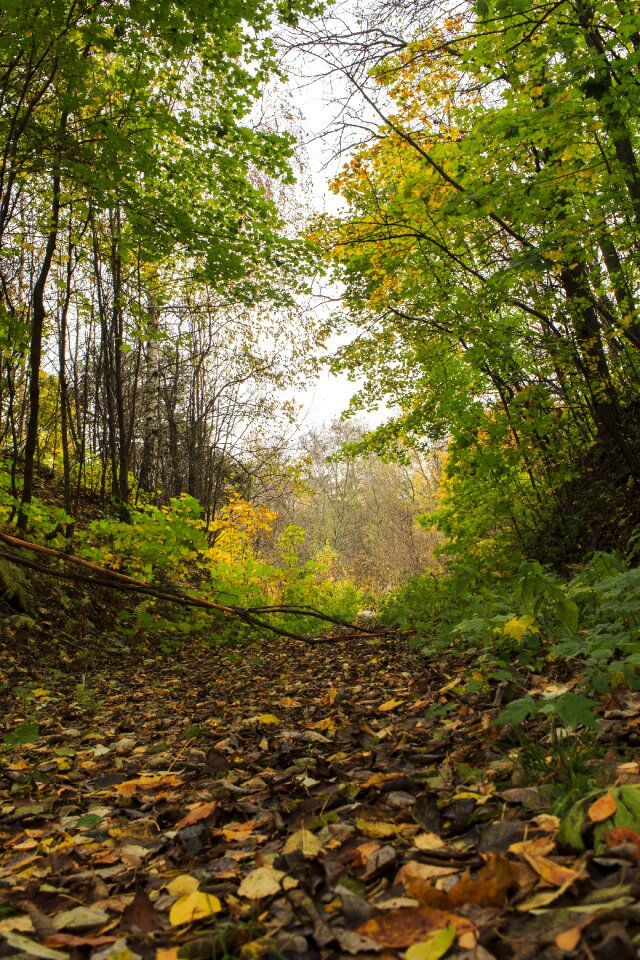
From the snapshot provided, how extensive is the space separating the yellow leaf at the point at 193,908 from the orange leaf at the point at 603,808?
84 cm

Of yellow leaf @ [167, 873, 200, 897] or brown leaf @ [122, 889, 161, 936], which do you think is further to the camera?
yellow leaf @ [167, 873, 200, 897]

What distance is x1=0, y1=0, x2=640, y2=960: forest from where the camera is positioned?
1.19 m

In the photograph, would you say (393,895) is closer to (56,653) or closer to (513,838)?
(513,838)

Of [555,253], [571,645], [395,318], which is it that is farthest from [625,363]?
[571,645]

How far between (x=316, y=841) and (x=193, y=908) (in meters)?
0.36

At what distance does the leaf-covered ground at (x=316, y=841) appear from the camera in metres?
1.01

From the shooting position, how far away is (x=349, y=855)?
131cm

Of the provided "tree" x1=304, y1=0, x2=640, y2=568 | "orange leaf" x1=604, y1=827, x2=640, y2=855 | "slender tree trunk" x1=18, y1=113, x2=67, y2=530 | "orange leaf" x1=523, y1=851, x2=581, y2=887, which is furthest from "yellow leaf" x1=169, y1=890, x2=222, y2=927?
"slender tree trunk" x1=18, y1=113, x2=67, y2=530

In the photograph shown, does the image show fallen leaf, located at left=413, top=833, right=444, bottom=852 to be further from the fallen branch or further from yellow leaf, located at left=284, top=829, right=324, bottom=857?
the fallen branch

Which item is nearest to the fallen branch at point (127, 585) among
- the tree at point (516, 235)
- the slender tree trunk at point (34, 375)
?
the tree at point (516, 235)

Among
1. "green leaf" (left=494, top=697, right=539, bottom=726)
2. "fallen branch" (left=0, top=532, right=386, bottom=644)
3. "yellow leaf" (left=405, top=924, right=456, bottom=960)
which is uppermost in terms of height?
"fallen branch" (left=0, top=532, right=386, bottom=644)

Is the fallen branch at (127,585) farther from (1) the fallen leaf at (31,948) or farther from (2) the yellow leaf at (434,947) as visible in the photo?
(2) the yellow leaf at (434,947)

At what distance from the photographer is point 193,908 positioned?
3.84 feet

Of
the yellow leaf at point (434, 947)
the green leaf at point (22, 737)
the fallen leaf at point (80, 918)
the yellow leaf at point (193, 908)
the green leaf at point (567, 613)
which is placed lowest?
the green leaf at point (22, 737)
